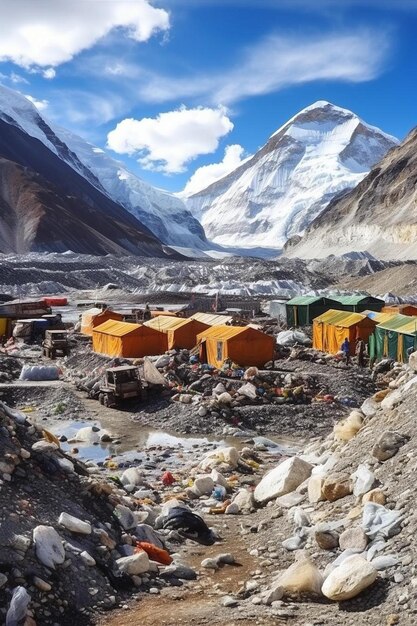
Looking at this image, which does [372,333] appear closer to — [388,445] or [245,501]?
[245,501]

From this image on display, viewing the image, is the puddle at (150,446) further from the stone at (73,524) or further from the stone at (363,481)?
the stone at (73,524)

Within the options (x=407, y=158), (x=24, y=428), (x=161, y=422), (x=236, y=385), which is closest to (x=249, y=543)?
(x=24, y=428)

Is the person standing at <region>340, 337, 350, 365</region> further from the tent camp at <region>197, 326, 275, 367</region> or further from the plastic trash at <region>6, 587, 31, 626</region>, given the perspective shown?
the plastic trash at <region>6, 587, 31, 626</region>

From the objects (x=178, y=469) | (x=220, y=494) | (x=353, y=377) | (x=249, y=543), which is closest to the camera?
(x=249, y=543)

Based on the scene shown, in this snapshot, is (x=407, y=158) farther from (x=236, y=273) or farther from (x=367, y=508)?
(x=367, y=508)

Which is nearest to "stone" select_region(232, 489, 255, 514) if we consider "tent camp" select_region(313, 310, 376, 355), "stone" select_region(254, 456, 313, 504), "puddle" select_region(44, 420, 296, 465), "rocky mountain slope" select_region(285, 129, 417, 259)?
"stone" select_region(254, 456, 313, 504)
